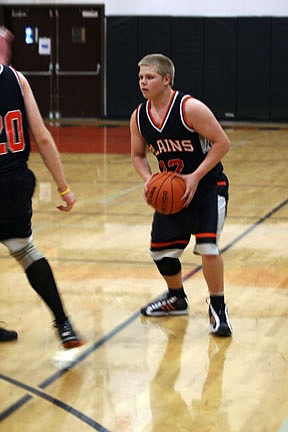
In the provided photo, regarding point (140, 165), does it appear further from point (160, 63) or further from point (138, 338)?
point (138, 338)

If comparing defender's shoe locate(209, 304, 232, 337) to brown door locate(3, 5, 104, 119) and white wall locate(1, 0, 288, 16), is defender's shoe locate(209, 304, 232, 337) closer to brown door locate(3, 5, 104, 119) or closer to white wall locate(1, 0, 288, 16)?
A: white wall locate(1, 0, 288, 16)

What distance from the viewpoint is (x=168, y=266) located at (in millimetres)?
4730

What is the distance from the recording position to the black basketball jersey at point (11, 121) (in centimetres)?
379

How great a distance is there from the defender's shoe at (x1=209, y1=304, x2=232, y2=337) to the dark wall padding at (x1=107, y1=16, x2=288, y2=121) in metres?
14.9

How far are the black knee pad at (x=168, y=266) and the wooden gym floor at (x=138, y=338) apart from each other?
270 mm

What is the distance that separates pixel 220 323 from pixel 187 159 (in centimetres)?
90

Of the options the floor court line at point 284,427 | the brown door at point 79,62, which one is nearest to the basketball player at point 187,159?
the floor court line at point 284,427

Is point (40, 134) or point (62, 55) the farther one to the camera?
point (62, 55)

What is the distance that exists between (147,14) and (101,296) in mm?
14825

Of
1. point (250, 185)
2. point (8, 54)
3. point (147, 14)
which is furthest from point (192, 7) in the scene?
point (8, 54)

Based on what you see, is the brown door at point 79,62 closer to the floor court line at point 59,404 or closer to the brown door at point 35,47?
the brown door at point 35,47

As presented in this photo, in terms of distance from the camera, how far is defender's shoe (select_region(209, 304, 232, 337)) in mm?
4457

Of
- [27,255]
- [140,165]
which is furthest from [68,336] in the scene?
[140,165]

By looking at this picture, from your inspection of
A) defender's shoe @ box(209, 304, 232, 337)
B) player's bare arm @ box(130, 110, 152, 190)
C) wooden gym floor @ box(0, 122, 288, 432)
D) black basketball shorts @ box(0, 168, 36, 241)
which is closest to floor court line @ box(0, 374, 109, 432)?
wooden gym floor @ box(0, 122, 288, 432)
